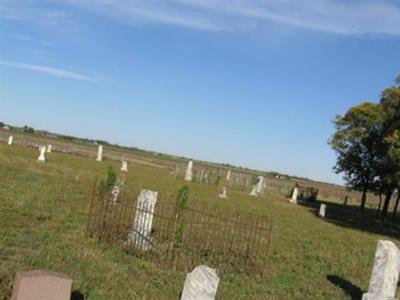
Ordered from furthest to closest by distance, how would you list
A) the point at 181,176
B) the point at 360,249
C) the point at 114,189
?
the point at 181,176 < the point at 360,249 < the point at 114,189

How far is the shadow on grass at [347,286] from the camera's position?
11773mm

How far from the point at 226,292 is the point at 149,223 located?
11.7ft

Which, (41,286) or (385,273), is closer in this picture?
(41,286)

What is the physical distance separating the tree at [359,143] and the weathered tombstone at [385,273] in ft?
88.0

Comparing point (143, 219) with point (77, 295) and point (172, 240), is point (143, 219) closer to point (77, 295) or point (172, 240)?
point (172, 240)

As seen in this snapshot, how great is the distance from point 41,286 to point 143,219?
6917 mm

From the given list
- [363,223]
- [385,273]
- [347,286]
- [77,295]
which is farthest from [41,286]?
[363,223]

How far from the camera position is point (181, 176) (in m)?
49.2

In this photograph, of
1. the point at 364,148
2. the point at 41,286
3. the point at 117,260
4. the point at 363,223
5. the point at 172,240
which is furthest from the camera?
the point at 364,148

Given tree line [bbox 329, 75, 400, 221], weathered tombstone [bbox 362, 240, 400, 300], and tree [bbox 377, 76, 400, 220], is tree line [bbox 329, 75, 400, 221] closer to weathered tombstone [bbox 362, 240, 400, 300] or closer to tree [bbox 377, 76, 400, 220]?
tree [bbox 377, 76, 400, 220]

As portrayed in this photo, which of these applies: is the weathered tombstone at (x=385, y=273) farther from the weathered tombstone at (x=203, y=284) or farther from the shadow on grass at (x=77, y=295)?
the shadow on grass at (x=77, y=295)

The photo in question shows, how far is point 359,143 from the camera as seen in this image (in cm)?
3841

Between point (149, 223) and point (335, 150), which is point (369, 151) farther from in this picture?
point (149, 223)

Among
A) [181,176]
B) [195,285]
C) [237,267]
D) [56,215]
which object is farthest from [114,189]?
[181,176]
